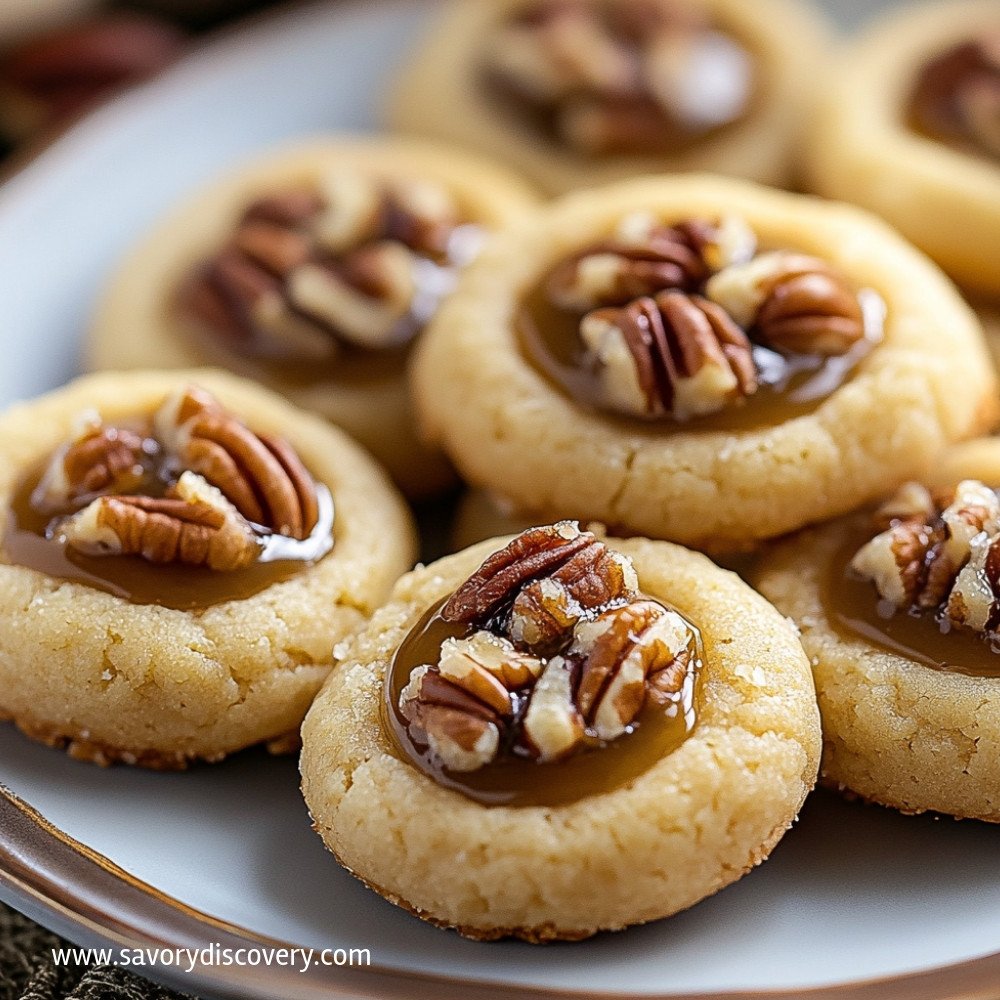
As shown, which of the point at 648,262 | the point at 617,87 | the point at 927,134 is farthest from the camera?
the point at 617,87

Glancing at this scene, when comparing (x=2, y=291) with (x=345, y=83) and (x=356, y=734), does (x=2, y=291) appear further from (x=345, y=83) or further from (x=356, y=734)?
(x=356, y=734)

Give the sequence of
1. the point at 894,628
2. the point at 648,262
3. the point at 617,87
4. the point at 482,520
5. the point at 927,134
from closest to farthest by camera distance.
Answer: the point at 894,628 → the point at 648,262 → the point at 482,520 → the point at 927,134 → the point at 617,87

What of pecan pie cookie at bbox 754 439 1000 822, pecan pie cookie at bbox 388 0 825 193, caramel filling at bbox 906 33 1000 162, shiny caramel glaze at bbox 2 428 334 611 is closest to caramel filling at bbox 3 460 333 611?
shiny caramel glaze at bbox 2 428 334 611

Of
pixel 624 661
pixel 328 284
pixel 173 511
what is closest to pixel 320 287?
pixel 328 284

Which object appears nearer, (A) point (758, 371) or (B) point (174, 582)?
(B) point (174, 582)

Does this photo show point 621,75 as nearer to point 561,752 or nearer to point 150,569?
point 150,569

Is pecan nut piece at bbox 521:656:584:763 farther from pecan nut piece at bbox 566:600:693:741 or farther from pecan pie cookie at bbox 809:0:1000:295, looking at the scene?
pecan pie cookie at bbox 809:0:1000:295

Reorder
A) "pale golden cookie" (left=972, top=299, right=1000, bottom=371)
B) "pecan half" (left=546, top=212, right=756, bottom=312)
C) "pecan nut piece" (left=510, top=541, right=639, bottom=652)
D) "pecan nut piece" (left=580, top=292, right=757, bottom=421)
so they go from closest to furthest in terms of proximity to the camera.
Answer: "pecan nut piece" (left=510, top=541, right=639, bottom=652) → "pecan nut piece" (left=580, top=292, right=757, bottom=421) → "pecan half" (left=546, top=212, right=756, bottom=312) → "pale golden cookie" (left=972, top=299, right=1000, bottom=371)
